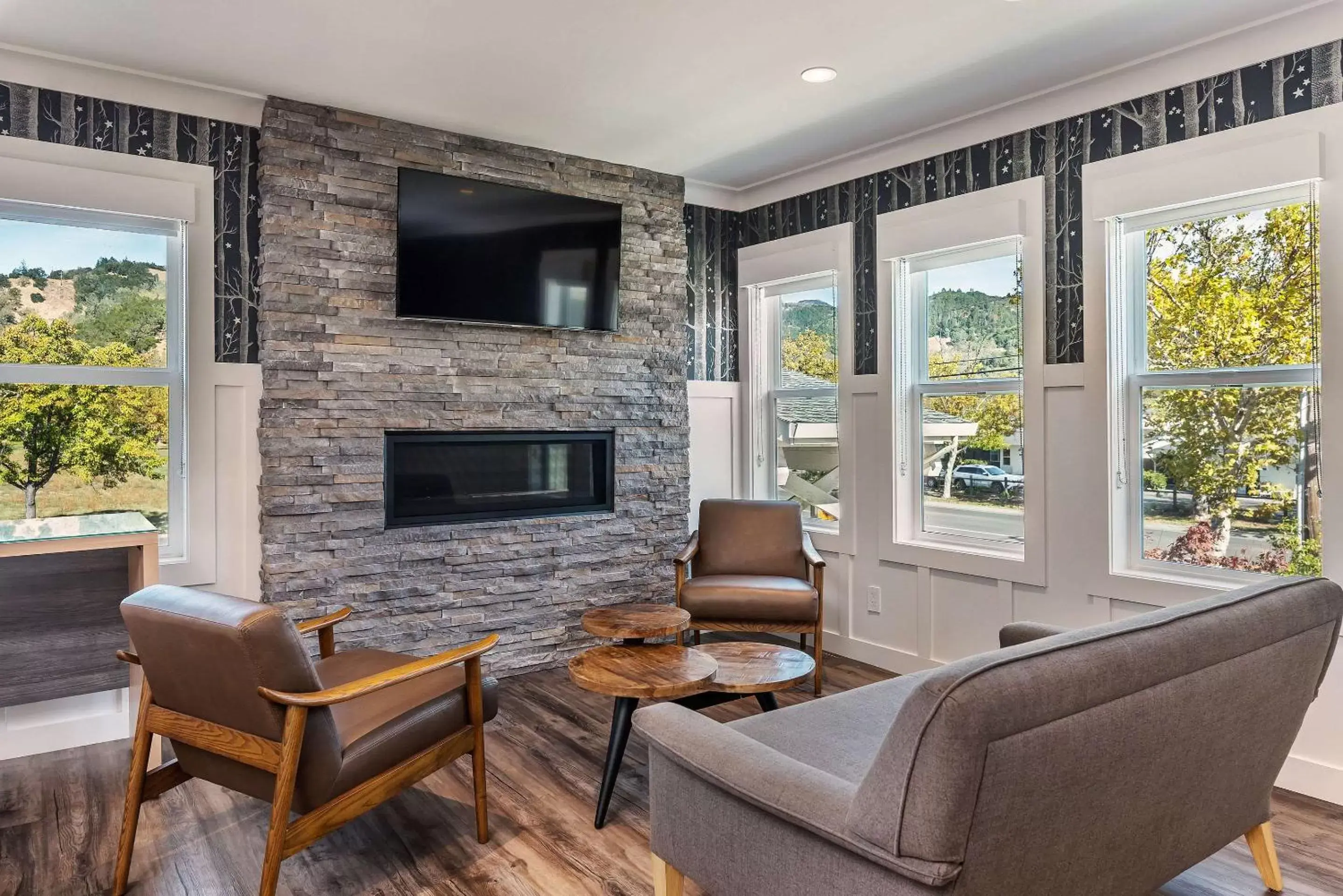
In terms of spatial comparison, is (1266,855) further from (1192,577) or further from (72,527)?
(72,527)

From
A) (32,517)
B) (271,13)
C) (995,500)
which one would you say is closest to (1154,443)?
(995,500)

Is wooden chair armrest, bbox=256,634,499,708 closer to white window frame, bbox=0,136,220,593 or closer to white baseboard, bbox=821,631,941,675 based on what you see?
white window frame, bbox=0,136,220,593

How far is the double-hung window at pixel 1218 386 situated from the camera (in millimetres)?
2811

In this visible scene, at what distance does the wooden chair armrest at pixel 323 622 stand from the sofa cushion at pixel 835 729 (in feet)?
4.46

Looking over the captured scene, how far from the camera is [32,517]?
3135 millimetres

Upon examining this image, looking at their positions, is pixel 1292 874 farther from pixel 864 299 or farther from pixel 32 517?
pixel 32 517

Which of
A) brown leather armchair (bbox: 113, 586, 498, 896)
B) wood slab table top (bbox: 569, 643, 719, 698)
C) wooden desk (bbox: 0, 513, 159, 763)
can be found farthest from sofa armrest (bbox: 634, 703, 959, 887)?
wooden desk (bbox: 0, 513, 159, 763)

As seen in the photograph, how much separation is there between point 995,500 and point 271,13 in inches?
133

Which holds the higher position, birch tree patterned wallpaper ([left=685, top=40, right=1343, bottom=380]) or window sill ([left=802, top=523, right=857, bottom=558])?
birch tree patterned wallpaper ([left=685, top=40, right=1343, bottom=380])

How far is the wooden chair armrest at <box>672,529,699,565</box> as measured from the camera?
402 centimetres

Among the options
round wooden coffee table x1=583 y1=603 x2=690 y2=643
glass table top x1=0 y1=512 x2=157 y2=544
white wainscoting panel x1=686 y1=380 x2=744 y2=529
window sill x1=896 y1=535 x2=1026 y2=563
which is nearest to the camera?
glass table top x1=0 y1=512 x2=157 y2=544

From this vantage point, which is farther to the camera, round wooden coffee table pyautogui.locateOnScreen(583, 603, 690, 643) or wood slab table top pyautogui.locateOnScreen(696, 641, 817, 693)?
round wooden coffee table pyautogui.locateOnScreen(583, 603, 690, 643)

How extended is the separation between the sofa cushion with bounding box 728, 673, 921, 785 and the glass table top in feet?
7.20

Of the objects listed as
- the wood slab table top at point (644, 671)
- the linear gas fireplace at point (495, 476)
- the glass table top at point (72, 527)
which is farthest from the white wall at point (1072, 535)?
the glass table top at point (72, 527)
